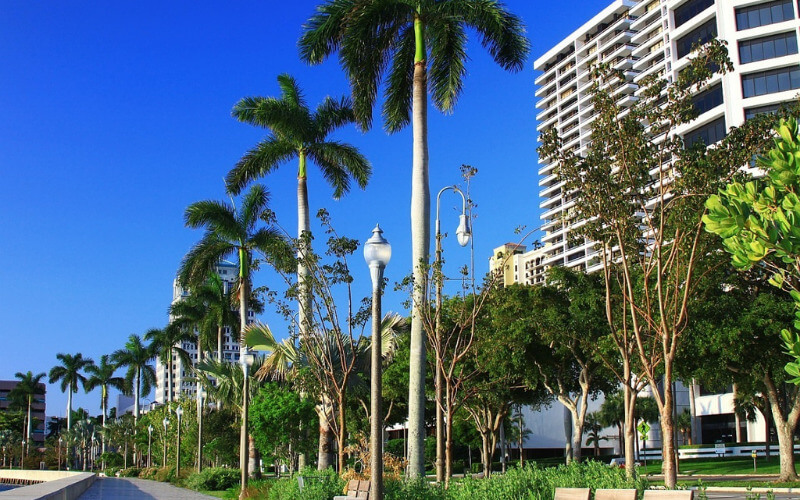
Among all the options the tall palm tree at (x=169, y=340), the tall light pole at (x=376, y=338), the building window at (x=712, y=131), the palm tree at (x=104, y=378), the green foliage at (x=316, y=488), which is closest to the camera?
the tall light pole at (x=376, y=338)

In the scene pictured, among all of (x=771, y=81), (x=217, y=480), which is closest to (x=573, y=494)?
(x=217, y=480)

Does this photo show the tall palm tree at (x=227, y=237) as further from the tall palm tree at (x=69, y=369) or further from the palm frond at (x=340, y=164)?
the tall palm tree at (x=69, y=369)

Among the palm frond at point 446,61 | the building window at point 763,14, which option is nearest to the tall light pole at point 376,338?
the palm frond at point 446,61

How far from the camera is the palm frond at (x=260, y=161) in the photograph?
33.3 m

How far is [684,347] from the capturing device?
30406 mm

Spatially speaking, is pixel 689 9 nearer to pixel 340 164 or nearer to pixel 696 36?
pixel 696 36

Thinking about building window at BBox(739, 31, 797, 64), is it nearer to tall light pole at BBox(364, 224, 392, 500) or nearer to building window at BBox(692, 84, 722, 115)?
building window at BBox(692, 84, 722, 115)

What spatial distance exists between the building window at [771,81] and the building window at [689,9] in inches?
446

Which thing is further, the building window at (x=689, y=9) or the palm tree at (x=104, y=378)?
the palm tree at (x=104, y=378)

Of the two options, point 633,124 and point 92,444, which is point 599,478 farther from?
point 92,444

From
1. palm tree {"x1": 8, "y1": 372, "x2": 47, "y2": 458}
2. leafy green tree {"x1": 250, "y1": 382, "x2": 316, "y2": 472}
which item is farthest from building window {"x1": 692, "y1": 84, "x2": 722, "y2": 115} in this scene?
palm tree {"x1": 8, "y1": 372, "x2": 47, "y2": 458}

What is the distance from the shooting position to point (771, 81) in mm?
72375

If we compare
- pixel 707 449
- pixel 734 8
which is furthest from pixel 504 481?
pixel 734 8

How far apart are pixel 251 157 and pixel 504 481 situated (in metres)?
23.0
